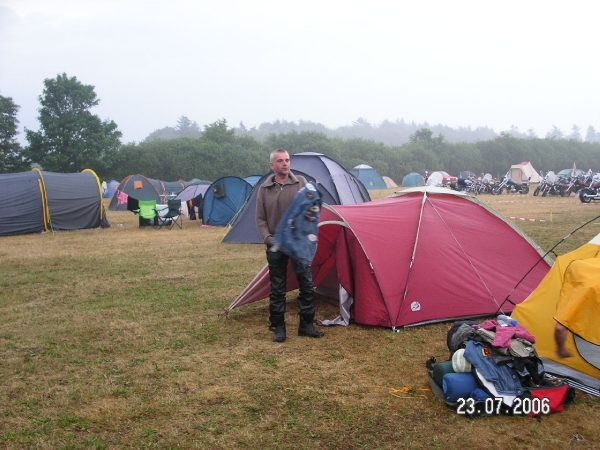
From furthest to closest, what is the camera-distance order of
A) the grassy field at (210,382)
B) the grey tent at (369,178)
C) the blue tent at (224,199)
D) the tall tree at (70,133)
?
the grey tent at (369,178) < the tall tree at (70,133) < the blue tent at (224,199) < the grassy field at (210,382)

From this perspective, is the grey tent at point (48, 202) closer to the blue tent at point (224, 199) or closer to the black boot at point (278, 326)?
the blue tent at point (224, 199)

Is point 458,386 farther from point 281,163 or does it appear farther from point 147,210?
point 147,210

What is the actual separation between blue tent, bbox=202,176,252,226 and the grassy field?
7.56 m

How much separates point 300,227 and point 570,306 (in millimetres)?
2206

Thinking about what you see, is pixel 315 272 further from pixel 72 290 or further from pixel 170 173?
pixel 170 173

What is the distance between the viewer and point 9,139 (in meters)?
36.0

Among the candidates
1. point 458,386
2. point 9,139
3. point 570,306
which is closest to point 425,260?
point 570,306

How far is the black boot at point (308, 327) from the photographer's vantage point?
5.13 m

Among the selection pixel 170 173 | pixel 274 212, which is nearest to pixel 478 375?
pixel 274 212

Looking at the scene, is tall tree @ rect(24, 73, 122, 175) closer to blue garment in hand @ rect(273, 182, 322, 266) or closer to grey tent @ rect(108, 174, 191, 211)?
grey tent @ rect(108, 174, 191, 211)

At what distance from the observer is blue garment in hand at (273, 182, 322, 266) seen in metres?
4.88

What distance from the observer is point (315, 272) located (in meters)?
6.36

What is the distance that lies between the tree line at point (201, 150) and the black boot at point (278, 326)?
30.7 m

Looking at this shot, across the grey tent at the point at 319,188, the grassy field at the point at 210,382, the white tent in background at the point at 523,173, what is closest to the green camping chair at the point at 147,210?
the grey tent at the point at 319,188
